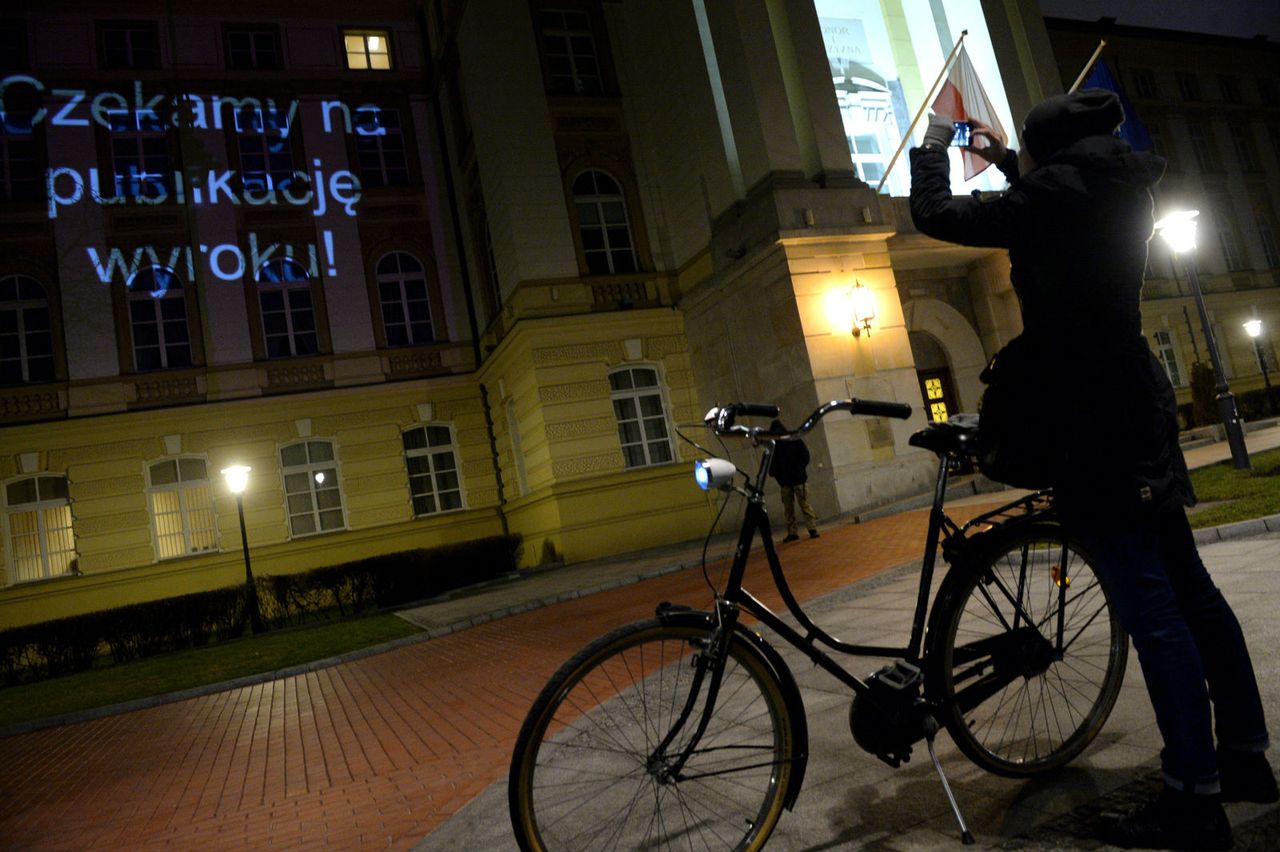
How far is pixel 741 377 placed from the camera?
17828 mm

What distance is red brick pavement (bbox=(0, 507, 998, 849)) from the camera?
4.24 meters

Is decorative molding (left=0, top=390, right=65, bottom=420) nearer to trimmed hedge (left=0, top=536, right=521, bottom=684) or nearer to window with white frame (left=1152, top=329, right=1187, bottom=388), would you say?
trimmed hedge (left=0, top=536, right=521, bottom=684)

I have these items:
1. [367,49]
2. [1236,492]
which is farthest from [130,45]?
Answer: [1236,492]

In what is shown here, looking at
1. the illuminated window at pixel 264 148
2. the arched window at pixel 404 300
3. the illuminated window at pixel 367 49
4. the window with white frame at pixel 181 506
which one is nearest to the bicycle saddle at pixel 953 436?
the window with white frame at pixel 181 506

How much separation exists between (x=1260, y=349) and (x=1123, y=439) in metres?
35.4

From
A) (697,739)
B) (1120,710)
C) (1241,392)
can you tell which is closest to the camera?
(697,739)

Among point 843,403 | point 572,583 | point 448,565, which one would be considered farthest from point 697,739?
point 448,565

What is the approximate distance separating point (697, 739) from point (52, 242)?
76.9ft

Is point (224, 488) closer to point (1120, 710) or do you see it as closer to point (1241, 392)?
point (1120, 710)

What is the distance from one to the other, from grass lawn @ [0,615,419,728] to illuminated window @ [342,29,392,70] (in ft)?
53.6

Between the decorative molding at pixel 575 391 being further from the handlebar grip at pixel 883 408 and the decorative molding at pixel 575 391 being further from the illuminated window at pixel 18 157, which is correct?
Result: the handlebar grip at pixel 883 408

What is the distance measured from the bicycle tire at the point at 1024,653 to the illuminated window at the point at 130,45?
25.2 metres

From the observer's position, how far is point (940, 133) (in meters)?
2.57

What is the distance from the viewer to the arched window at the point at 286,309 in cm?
2122
